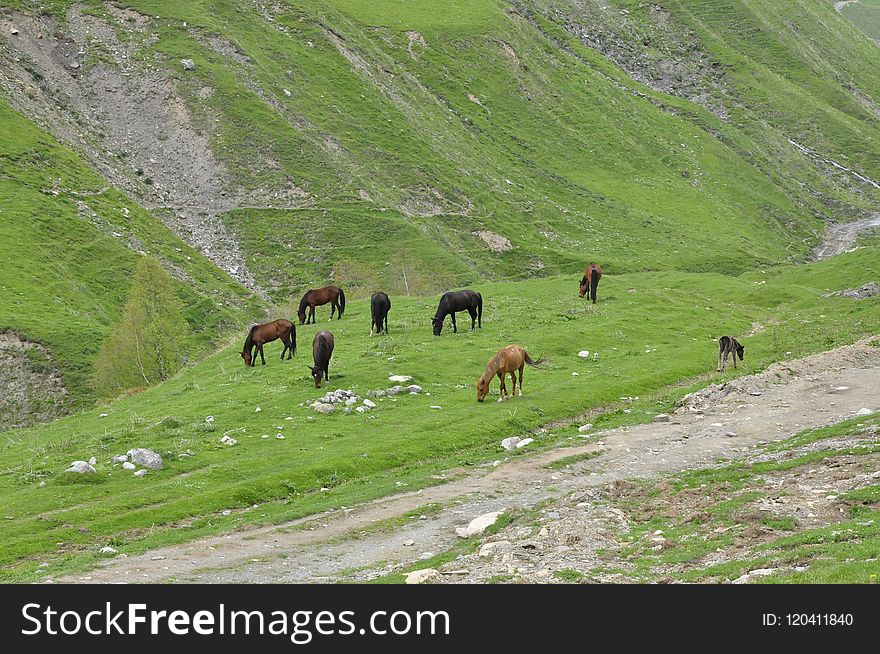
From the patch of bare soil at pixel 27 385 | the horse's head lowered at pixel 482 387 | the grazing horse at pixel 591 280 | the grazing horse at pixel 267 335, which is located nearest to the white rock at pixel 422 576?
the horse's head lowered at pixel 482 387

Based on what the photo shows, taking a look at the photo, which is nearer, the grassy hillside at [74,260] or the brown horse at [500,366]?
the brown horse at [500,366]

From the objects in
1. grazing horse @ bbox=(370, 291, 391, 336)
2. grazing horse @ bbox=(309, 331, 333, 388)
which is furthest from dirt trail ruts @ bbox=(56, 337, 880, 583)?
grazing horse @ bbox=(370, 291, 391, 336)

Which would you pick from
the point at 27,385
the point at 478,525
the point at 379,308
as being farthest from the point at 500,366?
the point at 27,385

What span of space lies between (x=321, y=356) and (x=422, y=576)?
22.4m

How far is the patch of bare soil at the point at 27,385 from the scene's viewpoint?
5950 centimetres

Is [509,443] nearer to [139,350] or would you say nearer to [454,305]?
[454,305]

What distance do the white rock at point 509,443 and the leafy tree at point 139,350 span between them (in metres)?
33.9

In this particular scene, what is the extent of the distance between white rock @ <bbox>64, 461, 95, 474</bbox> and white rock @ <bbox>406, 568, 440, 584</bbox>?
14911 mm

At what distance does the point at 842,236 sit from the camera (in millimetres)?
132375

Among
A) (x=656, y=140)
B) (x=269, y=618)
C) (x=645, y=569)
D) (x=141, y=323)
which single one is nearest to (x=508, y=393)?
(x=645, y=569)

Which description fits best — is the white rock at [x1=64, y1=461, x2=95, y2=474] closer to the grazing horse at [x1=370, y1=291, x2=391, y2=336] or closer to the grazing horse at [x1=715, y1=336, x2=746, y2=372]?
the grazing horse at [x1=370, y1=291, x2=391, y2=336]

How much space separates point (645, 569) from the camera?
16203 millimetres

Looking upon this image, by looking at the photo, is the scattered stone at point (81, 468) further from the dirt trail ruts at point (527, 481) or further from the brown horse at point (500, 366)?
the brown horse at point (500, 366)

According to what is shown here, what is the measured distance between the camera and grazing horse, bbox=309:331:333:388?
3759 cm
